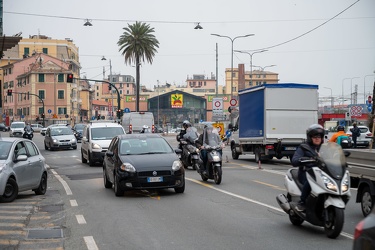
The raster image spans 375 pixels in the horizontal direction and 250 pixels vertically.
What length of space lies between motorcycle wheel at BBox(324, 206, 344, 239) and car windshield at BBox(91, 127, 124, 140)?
18880 mm

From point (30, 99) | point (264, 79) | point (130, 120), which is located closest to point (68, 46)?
point (30, 99)

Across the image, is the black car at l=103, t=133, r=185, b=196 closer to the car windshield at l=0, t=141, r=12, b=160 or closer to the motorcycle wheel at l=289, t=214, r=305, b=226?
the car windshield at l=0, t=141, r=12, b=160

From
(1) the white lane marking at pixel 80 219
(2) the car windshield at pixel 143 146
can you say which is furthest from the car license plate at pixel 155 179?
(1) the white lane marking at pixel 80 219

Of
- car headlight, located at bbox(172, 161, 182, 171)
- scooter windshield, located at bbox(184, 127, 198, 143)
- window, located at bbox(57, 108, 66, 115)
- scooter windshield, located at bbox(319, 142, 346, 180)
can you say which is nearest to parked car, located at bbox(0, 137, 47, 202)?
car headlight, located at bbox(172, 161, 182, 171)

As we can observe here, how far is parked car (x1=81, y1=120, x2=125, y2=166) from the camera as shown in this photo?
25828 mm

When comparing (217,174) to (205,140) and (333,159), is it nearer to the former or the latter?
(205,140)

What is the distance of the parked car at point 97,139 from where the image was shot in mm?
25828

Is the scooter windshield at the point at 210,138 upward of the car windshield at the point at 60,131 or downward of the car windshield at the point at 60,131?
upward

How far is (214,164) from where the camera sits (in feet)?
56.8

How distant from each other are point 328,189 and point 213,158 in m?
8.63

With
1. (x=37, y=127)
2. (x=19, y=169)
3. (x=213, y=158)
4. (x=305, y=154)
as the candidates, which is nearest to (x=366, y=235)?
(x=305, y=154)

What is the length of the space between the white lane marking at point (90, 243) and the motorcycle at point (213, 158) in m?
8.28

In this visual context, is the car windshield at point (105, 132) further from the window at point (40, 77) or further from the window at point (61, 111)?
the window at point (61, 111)

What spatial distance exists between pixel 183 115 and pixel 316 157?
11594 centimetres
